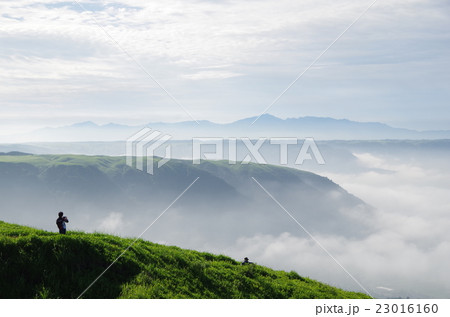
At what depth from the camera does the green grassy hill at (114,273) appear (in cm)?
1552

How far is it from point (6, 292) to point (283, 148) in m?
52.5

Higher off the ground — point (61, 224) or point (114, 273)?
point (61, 224)

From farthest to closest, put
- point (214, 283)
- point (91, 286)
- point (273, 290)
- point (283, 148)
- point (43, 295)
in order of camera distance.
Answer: point (283, 148) < point (273, 290) < point (214, 283) < point (91, 286) < point (43, 295)

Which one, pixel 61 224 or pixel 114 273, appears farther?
pixel 61 224

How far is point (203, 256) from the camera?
25156mm

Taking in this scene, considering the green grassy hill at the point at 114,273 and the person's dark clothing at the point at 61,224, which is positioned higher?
the person's dark clothing at the point at 61,224

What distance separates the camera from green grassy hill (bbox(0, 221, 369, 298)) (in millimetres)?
15523

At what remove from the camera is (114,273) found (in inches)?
682

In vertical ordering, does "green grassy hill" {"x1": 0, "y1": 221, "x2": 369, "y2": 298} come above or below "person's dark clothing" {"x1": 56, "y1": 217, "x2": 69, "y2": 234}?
below

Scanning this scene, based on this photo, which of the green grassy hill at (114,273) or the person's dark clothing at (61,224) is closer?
the green grassy hill at (114,273)

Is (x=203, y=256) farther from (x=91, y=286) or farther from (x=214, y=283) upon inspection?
(x=91, y=286)

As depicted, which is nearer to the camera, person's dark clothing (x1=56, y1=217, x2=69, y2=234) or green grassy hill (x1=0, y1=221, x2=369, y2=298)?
green grassy hill (x1=0, y1=221, x2=369, y2=298)
